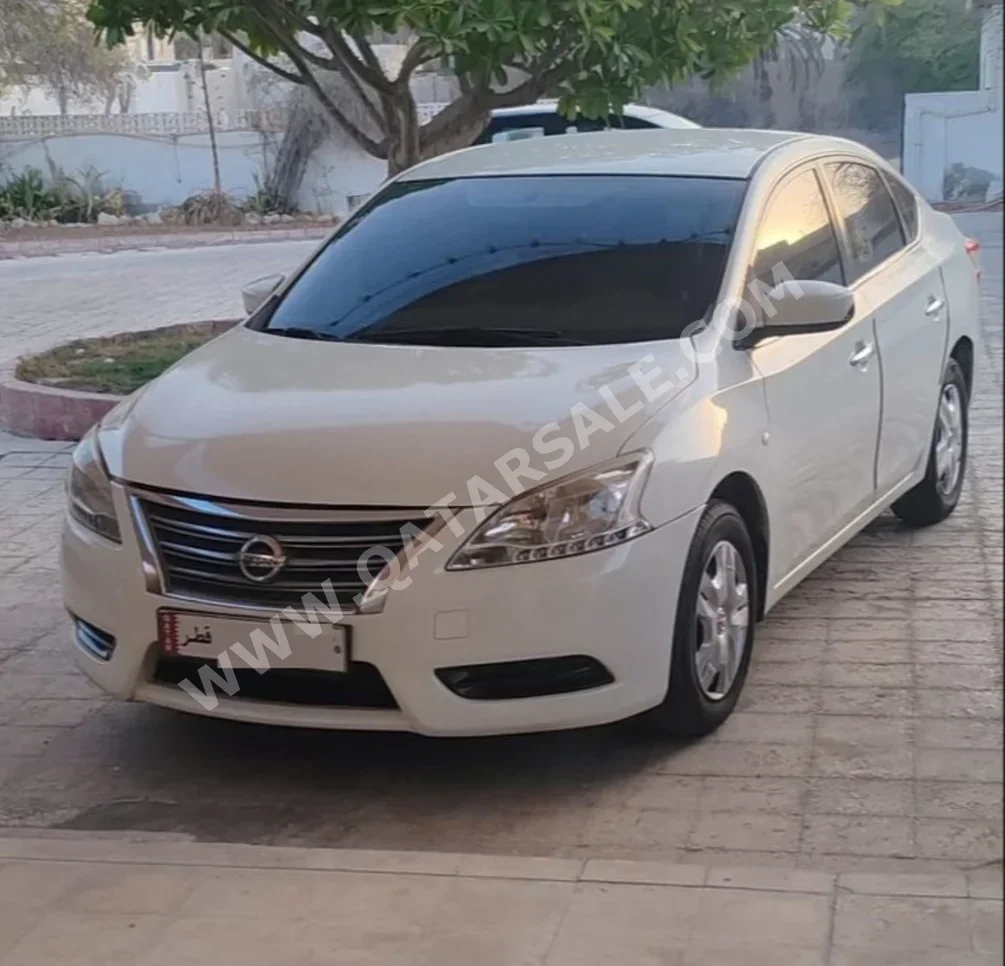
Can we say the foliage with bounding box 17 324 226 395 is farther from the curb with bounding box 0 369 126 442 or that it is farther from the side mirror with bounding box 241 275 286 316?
the side mirror with bounding box 241 275 286 316

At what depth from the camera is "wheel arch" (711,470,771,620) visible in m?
4.58

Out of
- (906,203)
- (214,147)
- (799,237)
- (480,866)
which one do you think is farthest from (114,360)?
(214,147)

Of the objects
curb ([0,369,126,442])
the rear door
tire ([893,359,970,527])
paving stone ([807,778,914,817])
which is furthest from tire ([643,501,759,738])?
curb ([0,369,126,442])

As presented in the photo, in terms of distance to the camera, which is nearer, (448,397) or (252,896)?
(252,896)

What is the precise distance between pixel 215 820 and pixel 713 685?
1.41 m

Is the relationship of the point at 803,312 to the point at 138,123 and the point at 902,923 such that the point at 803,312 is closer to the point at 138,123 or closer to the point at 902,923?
the point at 902,923

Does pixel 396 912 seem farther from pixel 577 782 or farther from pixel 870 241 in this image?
pixel 870 241

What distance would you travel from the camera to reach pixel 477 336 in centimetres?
483

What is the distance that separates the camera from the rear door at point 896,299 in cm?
566

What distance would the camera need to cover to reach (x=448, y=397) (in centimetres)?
437

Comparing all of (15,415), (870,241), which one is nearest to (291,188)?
(15,415)

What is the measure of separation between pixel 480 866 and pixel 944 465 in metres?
3.46

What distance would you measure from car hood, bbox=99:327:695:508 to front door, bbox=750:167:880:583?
19.3 inches

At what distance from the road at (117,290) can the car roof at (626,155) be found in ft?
14.8
